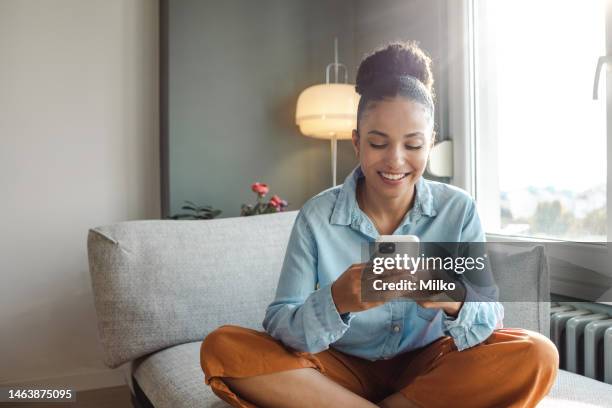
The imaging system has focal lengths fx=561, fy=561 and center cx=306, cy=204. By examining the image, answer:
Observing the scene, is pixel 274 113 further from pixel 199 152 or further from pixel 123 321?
pixel 123 321

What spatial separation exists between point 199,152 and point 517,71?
4.17 feet

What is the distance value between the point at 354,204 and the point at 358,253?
0.28ft

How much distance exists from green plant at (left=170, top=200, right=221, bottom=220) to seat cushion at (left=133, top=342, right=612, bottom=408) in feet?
2.65

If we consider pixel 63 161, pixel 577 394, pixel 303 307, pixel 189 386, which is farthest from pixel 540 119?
pixel 63 161

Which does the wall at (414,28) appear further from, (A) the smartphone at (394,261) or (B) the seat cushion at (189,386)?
(A) the smartphone at (394,261)

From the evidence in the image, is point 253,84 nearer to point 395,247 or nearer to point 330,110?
point 330,110

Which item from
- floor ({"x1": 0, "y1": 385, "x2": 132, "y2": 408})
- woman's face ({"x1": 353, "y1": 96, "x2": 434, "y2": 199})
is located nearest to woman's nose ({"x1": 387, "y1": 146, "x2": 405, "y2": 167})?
woman's face ({"x1": 353, "y1": 96, "x2": 434, "y2": 199})

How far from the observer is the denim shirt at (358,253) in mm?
921

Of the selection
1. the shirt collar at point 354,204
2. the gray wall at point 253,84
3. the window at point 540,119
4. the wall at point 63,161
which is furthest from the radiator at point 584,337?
the wall at point 63,161

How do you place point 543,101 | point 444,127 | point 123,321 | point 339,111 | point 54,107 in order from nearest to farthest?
point 123,321
point 543,101
point 444,127
point 339,111
point 54,107

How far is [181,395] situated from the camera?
1.09 meters

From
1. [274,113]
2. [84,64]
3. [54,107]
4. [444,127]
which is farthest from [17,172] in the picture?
[444,127]

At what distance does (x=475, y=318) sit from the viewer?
799 millimetres

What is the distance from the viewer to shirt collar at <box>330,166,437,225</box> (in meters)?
0.92
